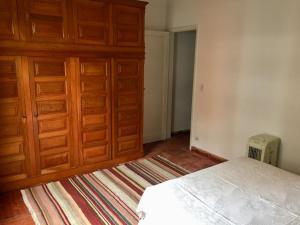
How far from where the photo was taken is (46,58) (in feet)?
9.11

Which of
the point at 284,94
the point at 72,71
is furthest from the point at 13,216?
the point at 284,94

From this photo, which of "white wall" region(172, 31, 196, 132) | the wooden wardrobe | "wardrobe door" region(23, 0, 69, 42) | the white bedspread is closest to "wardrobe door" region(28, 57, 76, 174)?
the wooden wardrobe

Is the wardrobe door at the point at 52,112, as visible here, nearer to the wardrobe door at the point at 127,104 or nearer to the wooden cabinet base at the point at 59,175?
the wooden cabinet base at the point at 59,175

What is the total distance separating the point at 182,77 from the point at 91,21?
2469 millimetres

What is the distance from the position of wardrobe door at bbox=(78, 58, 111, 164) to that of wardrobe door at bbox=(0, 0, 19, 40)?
0.76m

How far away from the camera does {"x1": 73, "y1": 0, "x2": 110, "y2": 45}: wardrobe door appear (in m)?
2.90

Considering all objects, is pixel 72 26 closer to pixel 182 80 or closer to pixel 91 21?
pixel 91 21

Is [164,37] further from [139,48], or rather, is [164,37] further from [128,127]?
[128,127]

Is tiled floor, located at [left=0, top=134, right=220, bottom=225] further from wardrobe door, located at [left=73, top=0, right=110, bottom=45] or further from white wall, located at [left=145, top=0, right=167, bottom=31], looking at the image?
white wall, located at [left=145, top=0, right=167, bottom=31]

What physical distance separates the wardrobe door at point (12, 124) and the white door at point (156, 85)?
7.03 ft

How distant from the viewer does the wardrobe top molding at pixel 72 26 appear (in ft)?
8.38

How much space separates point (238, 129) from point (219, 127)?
0.34 m

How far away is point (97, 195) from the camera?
278 centimetres

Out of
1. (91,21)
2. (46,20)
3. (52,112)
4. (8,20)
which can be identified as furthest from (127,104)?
(8,20)
